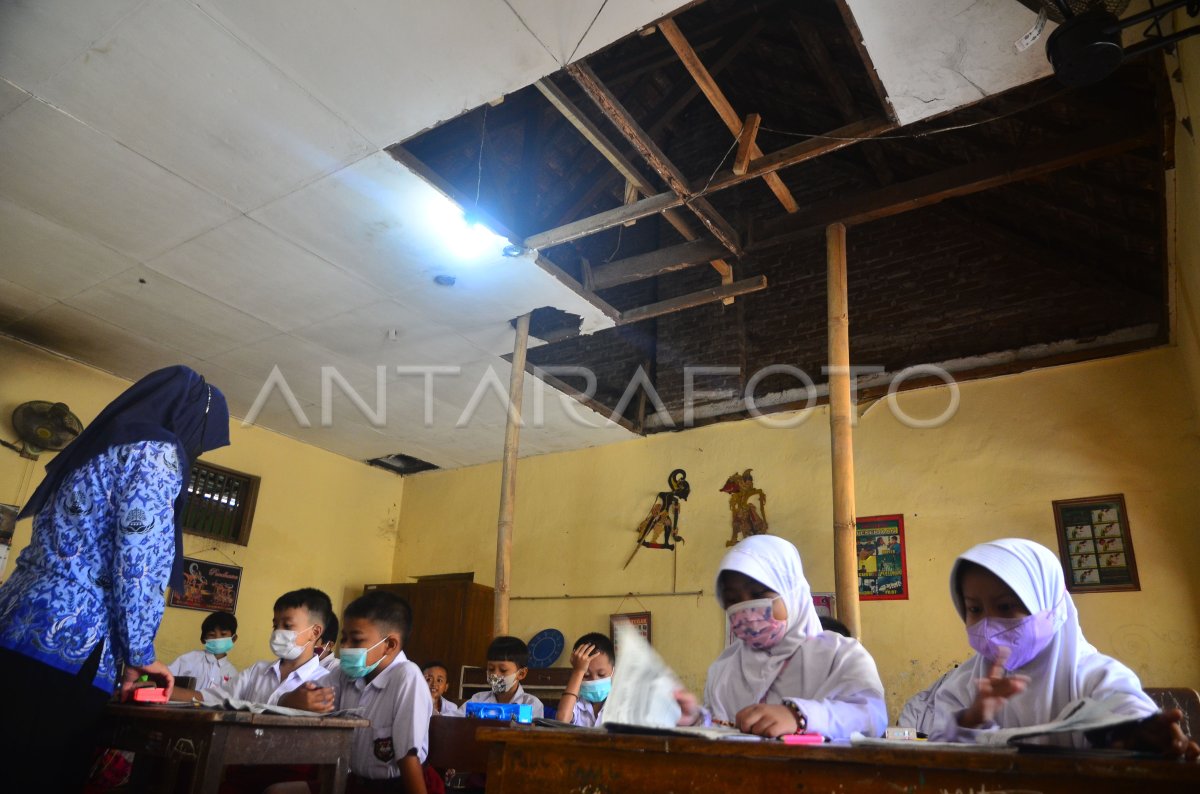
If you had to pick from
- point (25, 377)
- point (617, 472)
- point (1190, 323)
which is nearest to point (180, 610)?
point (25, 377)

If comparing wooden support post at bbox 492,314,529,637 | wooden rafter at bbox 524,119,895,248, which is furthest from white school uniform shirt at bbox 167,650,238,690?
wooden rafter at bbox 524,119,895,248

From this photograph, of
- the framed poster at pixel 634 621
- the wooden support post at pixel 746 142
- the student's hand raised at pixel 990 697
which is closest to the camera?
the student's hand raised at pixel 990 697

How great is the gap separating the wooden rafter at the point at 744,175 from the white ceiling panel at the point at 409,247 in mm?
360

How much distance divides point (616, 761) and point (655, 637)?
5372 mm

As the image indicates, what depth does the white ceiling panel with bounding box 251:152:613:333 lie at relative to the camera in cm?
444

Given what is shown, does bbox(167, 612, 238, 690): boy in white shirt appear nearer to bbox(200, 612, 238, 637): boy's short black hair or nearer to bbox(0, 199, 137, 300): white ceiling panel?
bbox(200, 612, 238, 637): boy's short black hair

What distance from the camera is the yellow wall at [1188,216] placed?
122 inches

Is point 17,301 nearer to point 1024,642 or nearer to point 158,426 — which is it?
point 158,426

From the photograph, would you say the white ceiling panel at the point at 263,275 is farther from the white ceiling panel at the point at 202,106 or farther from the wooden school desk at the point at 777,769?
the wooden school desk at the point at 777,769

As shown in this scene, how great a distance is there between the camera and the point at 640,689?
178 cm

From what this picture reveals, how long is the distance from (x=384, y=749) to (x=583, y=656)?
1.11 meters

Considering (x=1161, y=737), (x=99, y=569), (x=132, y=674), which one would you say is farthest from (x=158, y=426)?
(x=1161, y=737)

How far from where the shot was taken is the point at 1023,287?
19.1 feet

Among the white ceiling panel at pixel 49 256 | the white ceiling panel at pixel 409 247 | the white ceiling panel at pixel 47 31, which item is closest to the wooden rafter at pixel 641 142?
the white ceiling panel at pixel 409 247
